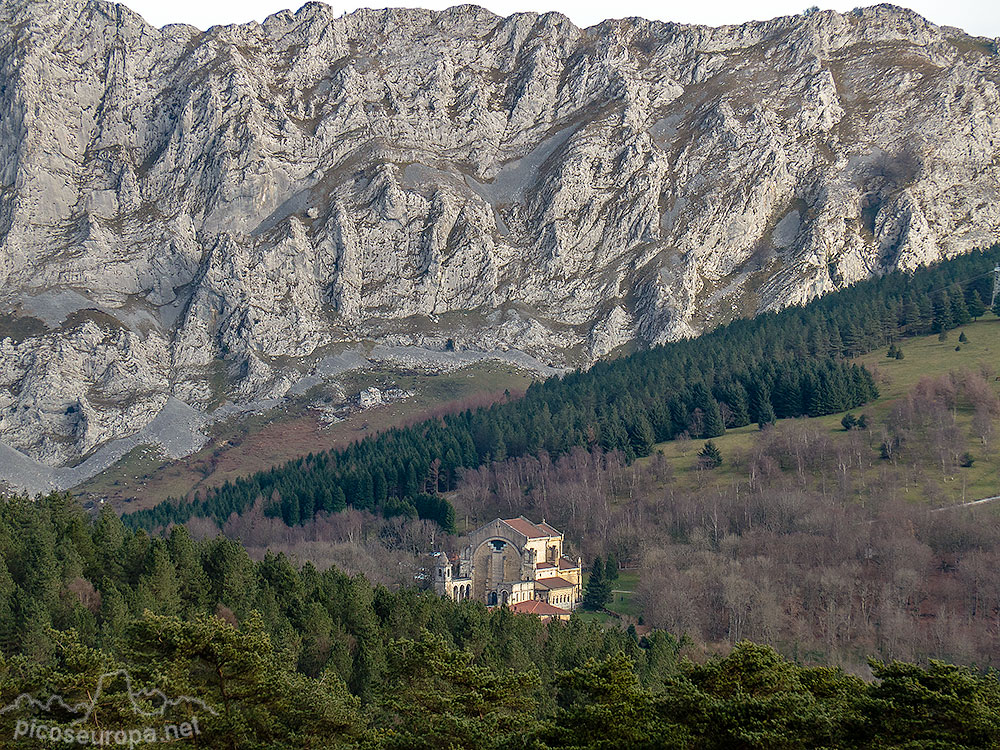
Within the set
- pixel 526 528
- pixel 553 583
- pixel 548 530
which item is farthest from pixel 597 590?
pixel 548 530

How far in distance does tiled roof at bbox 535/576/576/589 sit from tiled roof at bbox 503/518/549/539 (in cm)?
765

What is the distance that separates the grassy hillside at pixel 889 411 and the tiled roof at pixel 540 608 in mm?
29612

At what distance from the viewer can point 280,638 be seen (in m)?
61.0

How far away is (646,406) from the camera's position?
161375mm

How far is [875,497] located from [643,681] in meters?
59.1

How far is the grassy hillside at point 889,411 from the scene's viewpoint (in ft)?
379

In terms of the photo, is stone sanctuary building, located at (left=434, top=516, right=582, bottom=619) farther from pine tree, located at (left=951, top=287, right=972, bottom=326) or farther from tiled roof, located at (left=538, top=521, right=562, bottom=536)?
pine tree, located at (left=951, top=287, right=972, bottom=326)

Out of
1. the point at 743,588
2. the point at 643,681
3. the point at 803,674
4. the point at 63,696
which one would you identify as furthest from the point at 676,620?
the point at 63,696

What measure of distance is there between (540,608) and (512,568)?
1521cm

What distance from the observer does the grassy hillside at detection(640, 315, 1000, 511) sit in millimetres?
115625

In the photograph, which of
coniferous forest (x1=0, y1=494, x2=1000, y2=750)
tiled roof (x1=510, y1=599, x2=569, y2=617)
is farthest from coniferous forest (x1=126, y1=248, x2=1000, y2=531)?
coniferous forest (x1=0, y1=494, x2=1000, y2=750)

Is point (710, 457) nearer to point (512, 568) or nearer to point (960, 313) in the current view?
point (512, 568)

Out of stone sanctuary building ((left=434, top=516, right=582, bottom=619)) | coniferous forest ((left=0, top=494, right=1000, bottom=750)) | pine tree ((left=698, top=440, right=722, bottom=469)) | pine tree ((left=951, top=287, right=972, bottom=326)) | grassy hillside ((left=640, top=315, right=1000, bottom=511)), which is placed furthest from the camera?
pine tree ((left=951, top=287, right=972, bottom=326))

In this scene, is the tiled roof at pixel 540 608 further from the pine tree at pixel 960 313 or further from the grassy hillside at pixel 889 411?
the pine tree at pixel 960 313
